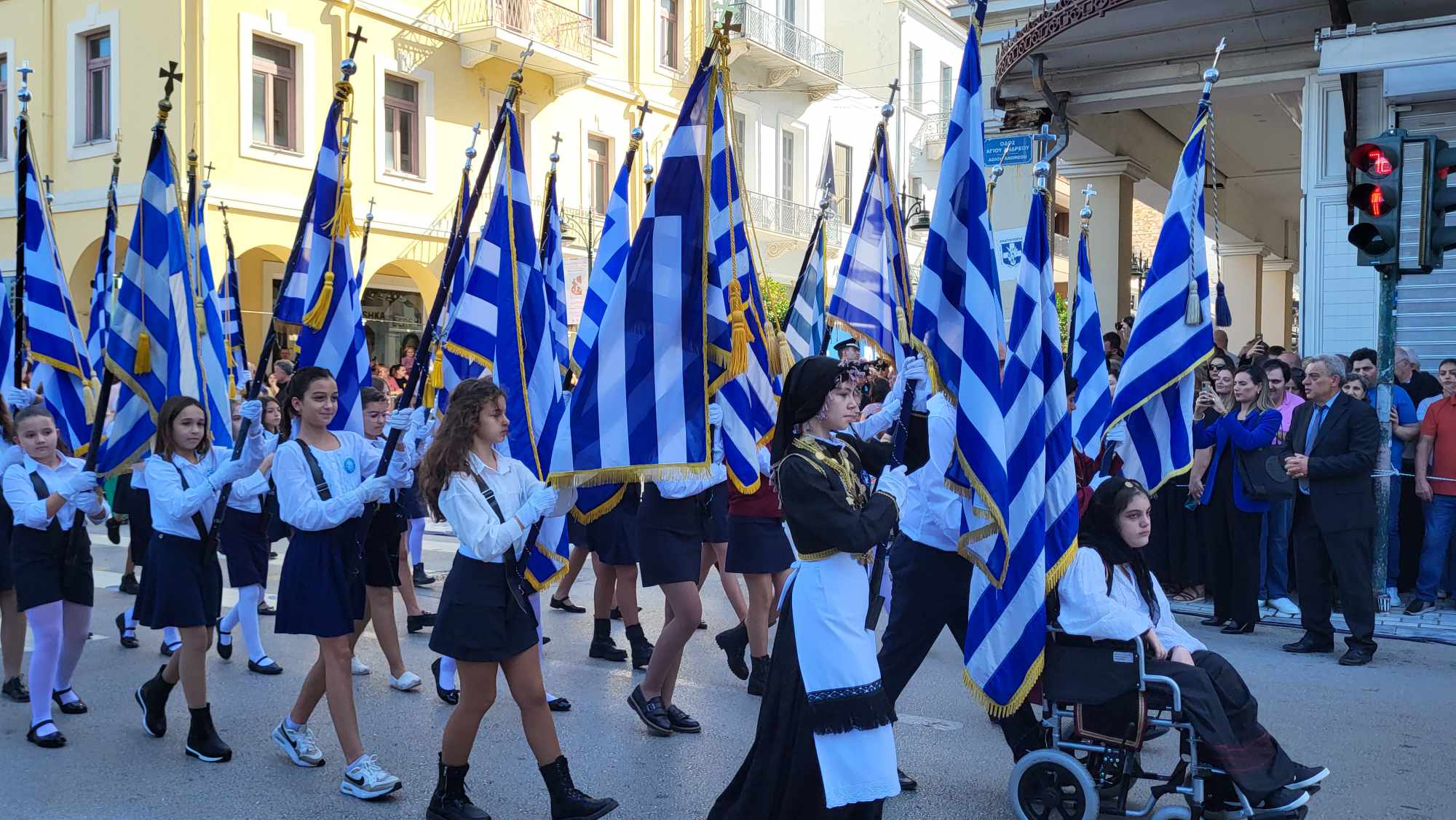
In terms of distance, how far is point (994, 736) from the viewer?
20.7 ft

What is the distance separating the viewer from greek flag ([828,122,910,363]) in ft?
24.6

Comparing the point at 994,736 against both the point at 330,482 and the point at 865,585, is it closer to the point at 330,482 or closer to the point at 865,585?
the point at 865,585

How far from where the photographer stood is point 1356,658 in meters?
7.93

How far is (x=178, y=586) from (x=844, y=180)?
29.9 meters

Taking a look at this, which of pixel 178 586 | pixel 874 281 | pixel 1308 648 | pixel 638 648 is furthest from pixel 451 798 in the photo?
pixel 1308 648

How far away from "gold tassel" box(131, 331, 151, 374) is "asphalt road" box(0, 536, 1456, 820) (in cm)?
184

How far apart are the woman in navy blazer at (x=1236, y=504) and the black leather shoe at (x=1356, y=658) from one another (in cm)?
97

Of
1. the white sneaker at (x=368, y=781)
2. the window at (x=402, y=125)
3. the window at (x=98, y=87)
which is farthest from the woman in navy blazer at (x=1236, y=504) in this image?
the window at (x=98, y=87)

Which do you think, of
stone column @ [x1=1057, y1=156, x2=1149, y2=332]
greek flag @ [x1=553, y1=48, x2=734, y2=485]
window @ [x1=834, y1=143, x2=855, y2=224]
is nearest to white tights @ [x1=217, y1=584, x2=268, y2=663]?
greek flag @ [x1=553, y1=48, x2=734, y2=485]

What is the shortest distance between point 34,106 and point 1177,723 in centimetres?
2092

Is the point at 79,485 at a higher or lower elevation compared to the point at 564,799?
higher

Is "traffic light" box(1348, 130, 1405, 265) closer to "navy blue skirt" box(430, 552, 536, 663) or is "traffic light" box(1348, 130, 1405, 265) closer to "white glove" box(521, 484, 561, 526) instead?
"white glove" box(521, 484, 561, 526)

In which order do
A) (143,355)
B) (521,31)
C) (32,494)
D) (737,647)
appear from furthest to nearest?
1. (521,31)
2. (737,647)
3. (143,355)
4. (32,494)

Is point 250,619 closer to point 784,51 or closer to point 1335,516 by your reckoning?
point 1335,516
